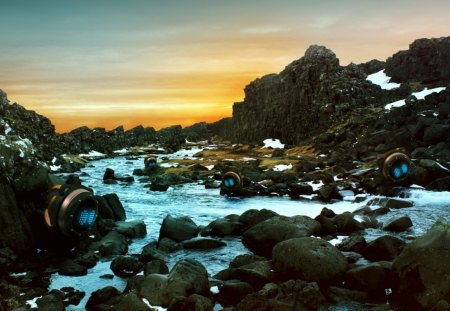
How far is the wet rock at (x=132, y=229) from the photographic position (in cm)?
2083

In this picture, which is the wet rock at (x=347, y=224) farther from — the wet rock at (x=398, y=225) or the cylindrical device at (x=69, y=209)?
the cylindrical device at (x=69, y=209)

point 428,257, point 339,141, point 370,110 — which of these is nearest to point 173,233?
point 428,257

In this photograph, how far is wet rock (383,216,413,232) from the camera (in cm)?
2048

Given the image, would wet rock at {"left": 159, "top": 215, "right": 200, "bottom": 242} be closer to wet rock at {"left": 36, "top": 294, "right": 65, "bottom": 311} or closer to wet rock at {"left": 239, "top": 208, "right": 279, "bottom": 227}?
wet rock at {"left": 239, "top": 208, "right": 279, "bottom": 227}

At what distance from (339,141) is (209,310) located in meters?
59.1

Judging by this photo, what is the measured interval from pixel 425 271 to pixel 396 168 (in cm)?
2291

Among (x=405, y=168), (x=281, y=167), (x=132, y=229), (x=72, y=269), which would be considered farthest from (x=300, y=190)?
(x=72, y=269)

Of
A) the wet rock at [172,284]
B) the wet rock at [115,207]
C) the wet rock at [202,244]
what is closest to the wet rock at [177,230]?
the wet rock at [202,244]

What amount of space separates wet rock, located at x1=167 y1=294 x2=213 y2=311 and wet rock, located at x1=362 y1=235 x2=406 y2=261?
6694 millimetres

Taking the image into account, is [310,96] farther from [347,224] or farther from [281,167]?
[347,224]

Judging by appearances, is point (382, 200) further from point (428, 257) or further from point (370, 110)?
point (370, 110)

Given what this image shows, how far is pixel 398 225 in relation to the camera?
20547mm

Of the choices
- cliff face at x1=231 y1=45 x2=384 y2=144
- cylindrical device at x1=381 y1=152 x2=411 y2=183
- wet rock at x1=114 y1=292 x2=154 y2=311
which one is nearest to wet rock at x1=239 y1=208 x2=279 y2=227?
wet rock at x1=114 y1=292 x2=154 y2=311

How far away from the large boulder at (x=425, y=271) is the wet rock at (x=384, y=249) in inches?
112
